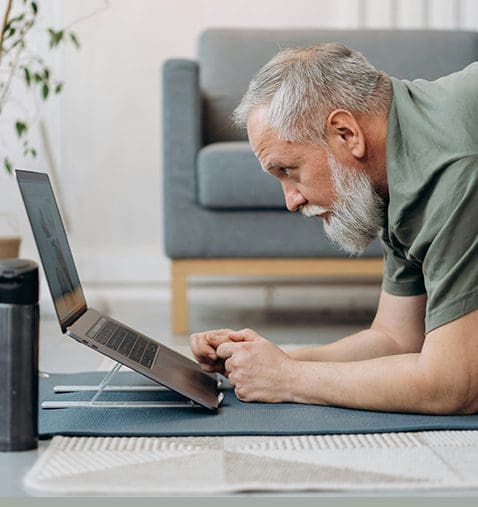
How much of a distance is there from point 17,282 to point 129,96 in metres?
2.51

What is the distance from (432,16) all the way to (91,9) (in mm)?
1271

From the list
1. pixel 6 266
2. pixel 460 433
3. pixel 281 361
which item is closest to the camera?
pixel 6 266

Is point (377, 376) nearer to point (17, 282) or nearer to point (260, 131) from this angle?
point (260, 131)

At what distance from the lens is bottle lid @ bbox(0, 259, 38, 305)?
125 cm

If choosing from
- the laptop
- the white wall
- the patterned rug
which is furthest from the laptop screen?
the white wall

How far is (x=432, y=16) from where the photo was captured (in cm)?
372

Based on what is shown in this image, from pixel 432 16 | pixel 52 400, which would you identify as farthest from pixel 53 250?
pixel 432 16

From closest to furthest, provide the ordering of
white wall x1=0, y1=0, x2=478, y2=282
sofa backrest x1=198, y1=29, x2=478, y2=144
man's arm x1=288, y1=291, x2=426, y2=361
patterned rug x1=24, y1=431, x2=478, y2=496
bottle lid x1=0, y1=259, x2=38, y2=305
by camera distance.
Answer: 1. patterned rug x1=24, y1=431, x2=478, y2=496
2. bottle lid x1=0, y1=259, x2=38, y2=305
3. man's arm x1=288, y1=291, x2=426, y2=361
4. sofa backrest x1=198, y1=29, x2=478, y2=144
5. white wall x1=0, y1=0, x2=478, y2=282

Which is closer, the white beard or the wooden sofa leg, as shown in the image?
the white beard

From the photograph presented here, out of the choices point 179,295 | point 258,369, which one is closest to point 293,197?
point 258,369

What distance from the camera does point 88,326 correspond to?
153cm

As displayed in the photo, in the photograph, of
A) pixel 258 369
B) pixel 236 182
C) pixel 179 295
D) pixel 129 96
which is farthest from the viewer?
pixel 129 96

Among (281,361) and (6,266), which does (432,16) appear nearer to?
(281,361)

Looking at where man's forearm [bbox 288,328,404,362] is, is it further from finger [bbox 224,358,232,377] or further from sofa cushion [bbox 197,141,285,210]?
sofa cushion [bbox 197,141,285,210]
